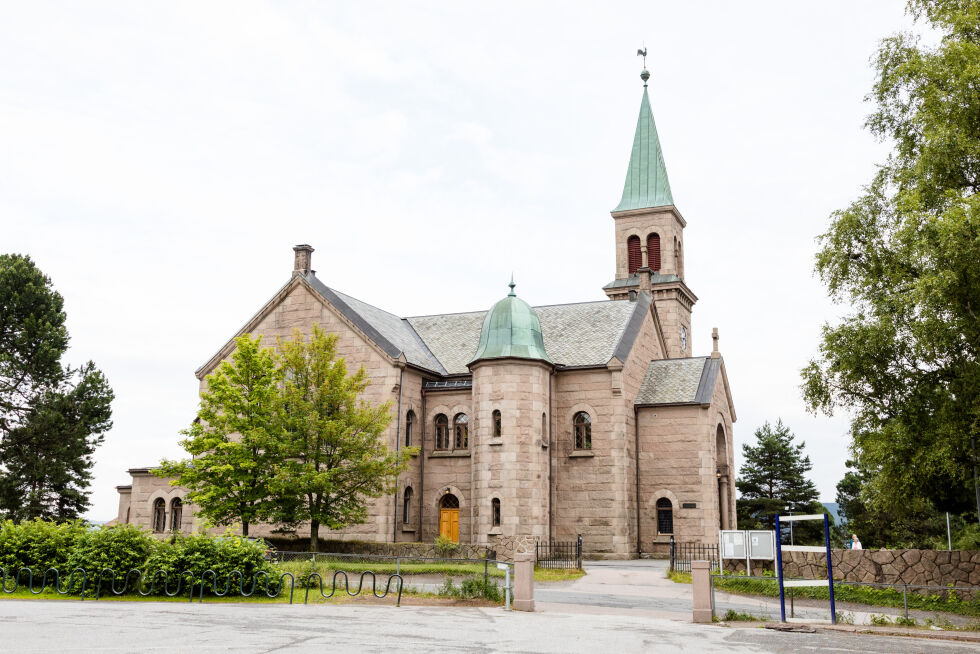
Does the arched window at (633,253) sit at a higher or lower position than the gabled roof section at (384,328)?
higher

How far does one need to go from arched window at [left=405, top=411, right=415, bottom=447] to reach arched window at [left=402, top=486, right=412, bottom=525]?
2.08 meters

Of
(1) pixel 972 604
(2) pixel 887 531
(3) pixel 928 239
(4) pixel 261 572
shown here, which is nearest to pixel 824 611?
(1) pixel 972 604

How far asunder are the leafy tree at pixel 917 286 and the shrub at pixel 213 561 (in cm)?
1497

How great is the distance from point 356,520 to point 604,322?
16.3 meters

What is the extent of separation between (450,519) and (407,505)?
2142 mm

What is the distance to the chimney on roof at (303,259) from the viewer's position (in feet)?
138

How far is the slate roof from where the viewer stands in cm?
3947

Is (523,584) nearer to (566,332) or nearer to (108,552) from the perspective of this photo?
(108,552)

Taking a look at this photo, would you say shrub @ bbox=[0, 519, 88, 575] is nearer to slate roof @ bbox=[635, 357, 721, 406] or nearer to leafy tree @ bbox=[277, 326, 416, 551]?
leafy tree @ bbox=[277, 326, 416, 551]

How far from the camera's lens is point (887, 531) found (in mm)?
55531

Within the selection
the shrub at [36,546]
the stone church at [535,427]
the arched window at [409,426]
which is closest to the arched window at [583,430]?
the stone church at [535,427]

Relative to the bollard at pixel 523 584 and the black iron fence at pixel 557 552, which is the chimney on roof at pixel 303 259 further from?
the bollard at pixel 523 584

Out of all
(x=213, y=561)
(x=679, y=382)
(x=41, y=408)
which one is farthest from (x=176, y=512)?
(x=679, y=382)

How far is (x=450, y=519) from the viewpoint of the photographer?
38.3 m
